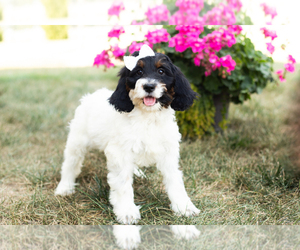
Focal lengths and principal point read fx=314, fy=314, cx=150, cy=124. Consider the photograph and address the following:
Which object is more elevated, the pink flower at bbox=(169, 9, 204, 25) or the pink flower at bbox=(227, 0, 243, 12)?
the pink flower at bbox=(227, 0, 243, 12)

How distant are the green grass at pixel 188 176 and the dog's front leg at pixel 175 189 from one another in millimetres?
75

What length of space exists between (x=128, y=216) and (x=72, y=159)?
981 mm

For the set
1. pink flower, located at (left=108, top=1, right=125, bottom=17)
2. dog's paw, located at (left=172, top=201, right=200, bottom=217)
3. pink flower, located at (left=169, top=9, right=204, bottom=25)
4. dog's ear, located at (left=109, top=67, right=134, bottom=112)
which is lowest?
dog's paw, located at (left=172, top=201, right=200, bottom=217)

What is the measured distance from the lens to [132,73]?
2.39m

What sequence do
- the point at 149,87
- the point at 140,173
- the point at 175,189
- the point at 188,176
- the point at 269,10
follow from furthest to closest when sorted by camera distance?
the point at 269,10
the point at 188,176
the point at 140,173
the point at 175,189
the point at 149,87

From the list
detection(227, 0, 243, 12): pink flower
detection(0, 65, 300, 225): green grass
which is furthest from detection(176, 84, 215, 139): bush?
detection(227, 0, 243, 12): pink flower

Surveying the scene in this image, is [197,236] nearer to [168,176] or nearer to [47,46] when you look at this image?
[168,176]

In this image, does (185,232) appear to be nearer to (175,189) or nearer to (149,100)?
(175,189)

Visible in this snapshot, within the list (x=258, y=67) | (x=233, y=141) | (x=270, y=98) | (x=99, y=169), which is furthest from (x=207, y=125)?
(x=270, y=98)

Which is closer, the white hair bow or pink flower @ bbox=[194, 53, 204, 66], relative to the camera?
the white hair bow

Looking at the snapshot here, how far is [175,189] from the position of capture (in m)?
2.63

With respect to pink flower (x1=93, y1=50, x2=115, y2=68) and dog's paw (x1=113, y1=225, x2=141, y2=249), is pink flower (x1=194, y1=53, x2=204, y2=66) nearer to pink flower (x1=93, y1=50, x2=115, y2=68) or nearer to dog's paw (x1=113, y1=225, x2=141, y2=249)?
pink flower (x1=93, y1=50, x2=115, y2=68)

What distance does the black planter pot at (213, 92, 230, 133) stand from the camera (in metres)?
4.40

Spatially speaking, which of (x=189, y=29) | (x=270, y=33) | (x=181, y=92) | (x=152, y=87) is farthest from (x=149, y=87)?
(x=270, y=33)
